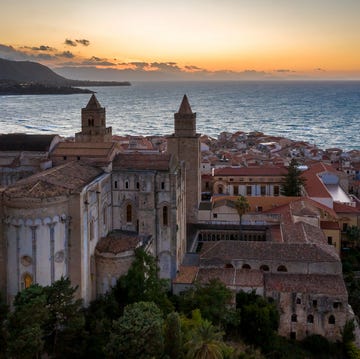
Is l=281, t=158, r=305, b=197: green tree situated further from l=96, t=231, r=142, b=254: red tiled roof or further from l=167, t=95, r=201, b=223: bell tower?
l=96, t=231, r=142, b=254: red tiled roof

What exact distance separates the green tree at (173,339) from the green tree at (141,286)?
4.97m

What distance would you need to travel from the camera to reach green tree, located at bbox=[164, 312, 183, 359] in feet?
79.7

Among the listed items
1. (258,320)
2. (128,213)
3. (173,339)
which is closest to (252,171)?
(128,213)

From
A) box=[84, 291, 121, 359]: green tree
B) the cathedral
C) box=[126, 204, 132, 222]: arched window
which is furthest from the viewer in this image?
box=[126, 204, 132, 222]: arched window

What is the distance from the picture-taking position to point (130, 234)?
114ft

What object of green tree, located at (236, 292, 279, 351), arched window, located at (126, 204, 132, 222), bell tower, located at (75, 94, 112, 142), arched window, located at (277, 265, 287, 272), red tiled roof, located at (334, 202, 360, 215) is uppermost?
bell tower, located at (75, 94, 112, 142)

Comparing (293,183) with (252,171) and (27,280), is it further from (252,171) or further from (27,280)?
(27,280)

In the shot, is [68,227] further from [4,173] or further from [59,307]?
[4,173]

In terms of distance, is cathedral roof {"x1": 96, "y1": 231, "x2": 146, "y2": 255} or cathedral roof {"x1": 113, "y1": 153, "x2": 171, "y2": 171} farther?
cathedral roof {"x1": 113, "y1": 153, "x2": 171, "y2": 171}

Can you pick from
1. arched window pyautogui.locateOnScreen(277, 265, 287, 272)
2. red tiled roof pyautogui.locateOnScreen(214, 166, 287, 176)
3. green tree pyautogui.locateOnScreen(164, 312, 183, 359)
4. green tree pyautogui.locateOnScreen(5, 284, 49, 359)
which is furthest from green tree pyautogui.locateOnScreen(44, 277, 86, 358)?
red tiled roof pyautogui.locateOnScreen(214, 166, 287, 176)

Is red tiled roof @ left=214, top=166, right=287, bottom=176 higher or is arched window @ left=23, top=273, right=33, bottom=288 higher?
red tiled roof @ left=214, top=166, right=287, bottom=176

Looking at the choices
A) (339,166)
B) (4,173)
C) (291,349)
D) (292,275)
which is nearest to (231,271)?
(292,275)

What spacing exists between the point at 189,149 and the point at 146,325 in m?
24.4

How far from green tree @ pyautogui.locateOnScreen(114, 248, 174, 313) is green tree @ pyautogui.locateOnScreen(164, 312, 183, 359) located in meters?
4.97
